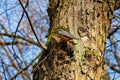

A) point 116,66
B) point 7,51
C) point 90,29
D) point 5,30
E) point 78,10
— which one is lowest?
point 116,66

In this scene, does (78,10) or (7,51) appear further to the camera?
(7,51)

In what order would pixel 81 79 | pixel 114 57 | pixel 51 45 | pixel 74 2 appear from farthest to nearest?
pixel 114 57 → pixel 74 2 → pixel 51 45 → pixel 81 79

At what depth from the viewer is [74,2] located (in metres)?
1.46

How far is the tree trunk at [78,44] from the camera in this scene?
1260 millimetres

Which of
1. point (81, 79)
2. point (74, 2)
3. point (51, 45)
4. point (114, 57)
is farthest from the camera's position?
point (114, 57)

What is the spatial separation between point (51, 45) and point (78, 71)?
199mm

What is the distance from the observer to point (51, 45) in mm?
1337

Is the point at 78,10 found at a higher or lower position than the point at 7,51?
higher

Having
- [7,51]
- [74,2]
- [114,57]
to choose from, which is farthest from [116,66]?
[74,2]

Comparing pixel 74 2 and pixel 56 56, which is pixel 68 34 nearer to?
pixel 56 56

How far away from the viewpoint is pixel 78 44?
4.27 ft

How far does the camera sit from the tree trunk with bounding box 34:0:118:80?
1260 mm

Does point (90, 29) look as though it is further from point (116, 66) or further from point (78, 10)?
point (116, 66)

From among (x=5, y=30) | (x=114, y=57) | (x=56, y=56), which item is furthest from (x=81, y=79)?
(x=5, y=30)
